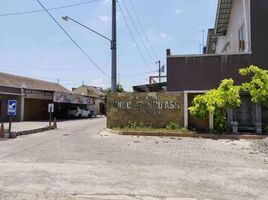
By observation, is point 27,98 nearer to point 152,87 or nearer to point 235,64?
point 152,87

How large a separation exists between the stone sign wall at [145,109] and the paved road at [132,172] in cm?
517

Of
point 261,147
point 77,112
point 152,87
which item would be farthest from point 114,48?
point 77,112

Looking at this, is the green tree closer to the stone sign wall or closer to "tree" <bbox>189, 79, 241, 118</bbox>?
"tree" <bbox>189, 79, 241, 118</bbox>

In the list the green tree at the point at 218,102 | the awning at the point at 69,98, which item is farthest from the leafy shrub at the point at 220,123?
the awning at the point at 69,98

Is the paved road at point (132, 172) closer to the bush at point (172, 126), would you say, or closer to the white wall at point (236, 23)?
the bush at point (172, 126)

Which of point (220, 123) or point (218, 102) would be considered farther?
point (220, 123)

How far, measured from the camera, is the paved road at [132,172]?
21.4 ft

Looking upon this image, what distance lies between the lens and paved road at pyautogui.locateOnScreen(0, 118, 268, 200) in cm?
654

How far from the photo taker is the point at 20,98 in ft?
109

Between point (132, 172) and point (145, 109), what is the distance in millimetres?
10820

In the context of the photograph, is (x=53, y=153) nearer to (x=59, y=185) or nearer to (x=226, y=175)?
(x=59, y=185)

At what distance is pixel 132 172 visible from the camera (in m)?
8.43

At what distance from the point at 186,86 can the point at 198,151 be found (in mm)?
6893

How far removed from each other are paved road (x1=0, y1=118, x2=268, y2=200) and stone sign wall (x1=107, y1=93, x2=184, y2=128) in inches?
204
